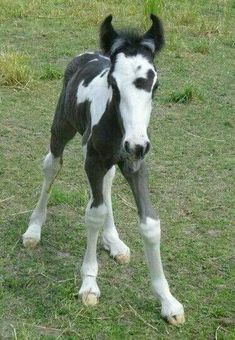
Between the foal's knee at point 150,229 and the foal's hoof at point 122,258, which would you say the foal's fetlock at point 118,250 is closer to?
the foal's hoof at point 122,258

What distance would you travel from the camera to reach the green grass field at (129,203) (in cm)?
375

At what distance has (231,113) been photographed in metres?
6.89

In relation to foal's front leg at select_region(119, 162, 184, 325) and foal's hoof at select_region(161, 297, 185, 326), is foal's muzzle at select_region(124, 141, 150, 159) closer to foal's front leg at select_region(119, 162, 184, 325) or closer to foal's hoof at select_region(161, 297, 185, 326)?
foal's front leg at select_region(119, 162, 184, 325)

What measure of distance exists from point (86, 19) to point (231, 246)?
20.5 feet

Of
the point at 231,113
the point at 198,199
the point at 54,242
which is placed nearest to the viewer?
the point at 54,242

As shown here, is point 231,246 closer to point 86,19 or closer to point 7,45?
point 7,45

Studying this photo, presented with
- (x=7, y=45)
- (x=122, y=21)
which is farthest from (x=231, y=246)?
(x=122, y=21)

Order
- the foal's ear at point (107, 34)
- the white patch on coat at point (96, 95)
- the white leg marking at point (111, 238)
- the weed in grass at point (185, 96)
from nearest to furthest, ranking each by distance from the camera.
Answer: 1. the foal's ear at point (107, 34)
2. the white patch on coat at point (96, 95)
3. the white leg marking at point (111, 238)
4. the weed in grass at point (185, 96)

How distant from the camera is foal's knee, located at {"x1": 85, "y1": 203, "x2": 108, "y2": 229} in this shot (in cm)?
372

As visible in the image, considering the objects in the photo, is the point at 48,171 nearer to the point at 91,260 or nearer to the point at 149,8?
the point at 91,260

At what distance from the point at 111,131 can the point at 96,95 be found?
321 mm

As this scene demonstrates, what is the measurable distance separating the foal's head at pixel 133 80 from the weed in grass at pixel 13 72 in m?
4.10

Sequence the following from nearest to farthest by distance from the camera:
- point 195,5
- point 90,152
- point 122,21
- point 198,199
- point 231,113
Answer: point 90,152 → point 198,199 → point 231,113 → point 122,21 → point 195,5

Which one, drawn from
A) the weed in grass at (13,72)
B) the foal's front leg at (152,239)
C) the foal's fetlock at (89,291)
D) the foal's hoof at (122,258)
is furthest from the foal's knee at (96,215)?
the weed in grass at (13,72)
